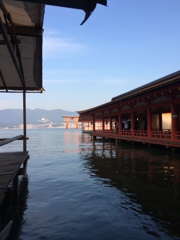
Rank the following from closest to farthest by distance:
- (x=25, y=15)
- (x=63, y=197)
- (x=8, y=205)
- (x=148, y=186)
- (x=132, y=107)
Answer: (x=25, y=15), (x=8, y=205), (x=63, y=197), (x=148, y=186), (x=132, y=107)

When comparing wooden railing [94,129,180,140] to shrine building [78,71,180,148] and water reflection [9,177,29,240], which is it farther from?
water reflection [9,177,29,240]

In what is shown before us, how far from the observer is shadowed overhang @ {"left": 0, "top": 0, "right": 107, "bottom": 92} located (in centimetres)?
359

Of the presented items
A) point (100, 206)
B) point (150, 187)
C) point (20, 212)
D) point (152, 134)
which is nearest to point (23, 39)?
point (20, 212)

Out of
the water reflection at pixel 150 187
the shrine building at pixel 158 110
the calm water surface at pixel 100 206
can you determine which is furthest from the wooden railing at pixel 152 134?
the calm water surface at pixel 100 206

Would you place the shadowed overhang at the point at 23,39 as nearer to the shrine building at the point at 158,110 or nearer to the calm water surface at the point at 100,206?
the calm water surface at the point at 100,206

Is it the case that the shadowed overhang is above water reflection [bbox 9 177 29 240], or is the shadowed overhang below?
above

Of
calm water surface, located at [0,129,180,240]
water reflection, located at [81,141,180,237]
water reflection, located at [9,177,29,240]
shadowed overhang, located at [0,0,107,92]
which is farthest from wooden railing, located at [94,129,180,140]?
water reflection, located at [9,177,29,240]

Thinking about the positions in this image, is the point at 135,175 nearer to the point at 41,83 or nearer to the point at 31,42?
the point at 41,83

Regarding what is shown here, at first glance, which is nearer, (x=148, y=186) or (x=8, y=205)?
(x=8, y=205)

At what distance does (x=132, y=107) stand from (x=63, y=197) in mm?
17767

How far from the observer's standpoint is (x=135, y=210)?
598 cm

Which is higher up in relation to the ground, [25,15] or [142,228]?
[25,15]

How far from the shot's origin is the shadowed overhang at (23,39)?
3.59 meters

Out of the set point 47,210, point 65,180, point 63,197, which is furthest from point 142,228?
point 65,180
